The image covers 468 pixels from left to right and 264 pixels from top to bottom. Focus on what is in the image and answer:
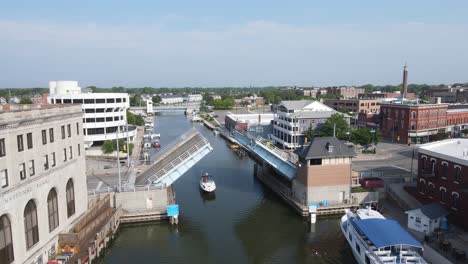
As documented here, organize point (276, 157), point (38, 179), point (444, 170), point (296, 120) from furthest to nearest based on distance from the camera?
1. point (296, 120)
2. point (276, 157)
3. point (444, 170)
4. point (38, 179)

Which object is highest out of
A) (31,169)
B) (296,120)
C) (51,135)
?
(51,135)

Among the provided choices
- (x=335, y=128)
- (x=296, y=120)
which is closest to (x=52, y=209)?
(x=296, y=120)

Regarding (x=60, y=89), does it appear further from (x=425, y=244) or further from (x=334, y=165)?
(x=425, y=244)

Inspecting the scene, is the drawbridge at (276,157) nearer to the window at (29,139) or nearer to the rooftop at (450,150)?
the rooftop at (450,150)

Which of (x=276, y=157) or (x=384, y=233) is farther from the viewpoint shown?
(x=276, y=157)

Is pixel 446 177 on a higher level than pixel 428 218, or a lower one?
higher

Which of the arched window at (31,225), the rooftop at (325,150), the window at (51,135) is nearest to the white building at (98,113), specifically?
the window at (51,135)

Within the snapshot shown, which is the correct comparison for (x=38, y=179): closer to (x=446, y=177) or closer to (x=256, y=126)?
(x=446, y=177)

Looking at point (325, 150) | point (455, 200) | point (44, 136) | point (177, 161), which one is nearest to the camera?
point (44, 136)
